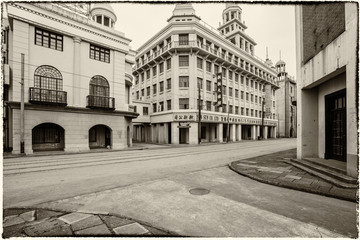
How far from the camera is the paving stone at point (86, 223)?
309 cm

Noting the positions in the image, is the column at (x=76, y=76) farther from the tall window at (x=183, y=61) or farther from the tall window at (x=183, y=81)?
the tall window at (x=183, y=61)

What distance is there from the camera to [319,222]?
10.8ft

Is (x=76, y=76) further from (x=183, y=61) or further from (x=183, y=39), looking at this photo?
(x=183, y=39)

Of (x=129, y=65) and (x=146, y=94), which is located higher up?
(x=129, y=65)

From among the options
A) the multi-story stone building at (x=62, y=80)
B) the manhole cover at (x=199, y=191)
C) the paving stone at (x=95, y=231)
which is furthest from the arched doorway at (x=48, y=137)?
the paving stone at (x=95, y=231)

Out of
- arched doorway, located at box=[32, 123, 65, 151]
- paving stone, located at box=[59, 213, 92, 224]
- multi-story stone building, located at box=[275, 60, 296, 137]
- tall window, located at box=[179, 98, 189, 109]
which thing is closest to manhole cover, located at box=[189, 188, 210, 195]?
paving stone, located at box=[59, 213, 92, 224]

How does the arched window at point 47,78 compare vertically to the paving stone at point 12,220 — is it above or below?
above

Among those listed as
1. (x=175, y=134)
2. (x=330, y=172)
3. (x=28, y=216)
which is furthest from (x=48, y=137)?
(x=330, y=172)

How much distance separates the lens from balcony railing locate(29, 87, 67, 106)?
47.0 feet

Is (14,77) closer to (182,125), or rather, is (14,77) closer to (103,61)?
(103,61)

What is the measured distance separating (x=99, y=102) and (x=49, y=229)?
16.4m

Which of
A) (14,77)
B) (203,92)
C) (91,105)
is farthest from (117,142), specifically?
(203,92)

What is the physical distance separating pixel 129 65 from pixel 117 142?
10847mm

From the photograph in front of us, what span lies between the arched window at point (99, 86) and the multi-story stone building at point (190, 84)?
10.1 meters
